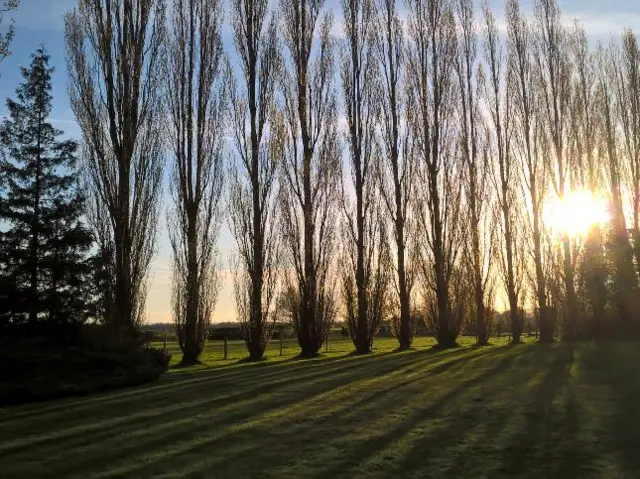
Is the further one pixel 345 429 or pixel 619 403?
pixel 619 403

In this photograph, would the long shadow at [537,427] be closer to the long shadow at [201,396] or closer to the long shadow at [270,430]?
the long shadow at [270,430]

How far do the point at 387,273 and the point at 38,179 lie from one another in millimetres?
11989

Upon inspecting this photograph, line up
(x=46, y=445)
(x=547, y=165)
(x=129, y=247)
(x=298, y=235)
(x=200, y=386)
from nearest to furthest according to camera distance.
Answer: (x=46, y=445) → (x=200, y=386) → (x=129, y=247) → (x=298, y=235) → (x=547, y=165)

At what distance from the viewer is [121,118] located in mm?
14453

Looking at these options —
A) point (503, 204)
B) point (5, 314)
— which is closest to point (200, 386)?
point (5, 314)

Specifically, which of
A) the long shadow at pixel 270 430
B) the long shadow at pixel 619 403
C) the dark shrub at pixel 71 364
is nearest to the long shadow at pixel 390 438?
the long shadow at pixel 270 430

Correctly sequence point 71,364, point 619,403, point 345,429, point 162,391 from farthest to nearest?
1. point 71,364
2. point 162,391
3. point 619,403
4. point 345,429

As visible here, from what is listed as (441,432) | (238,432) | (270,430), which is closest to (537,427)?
(441,432)

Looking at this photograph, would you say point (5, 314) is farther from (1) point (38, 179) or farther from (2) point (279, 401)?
(2) point (279, 401)

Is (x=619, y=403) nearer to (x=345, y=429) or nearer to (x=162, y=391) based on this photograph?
(x=345, y=429)

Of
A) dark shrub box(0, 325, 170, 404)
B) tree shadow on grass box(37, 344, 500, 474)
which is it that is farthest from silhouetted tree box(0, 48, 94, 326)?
tree shadow on grass box(37, 344, 500, 474)

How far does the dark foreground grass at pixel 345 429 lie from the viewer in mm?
4363

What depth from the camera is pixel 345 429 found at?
5.69 meters

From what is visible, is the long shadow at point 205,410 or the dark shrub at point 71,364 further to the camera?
the dark shrub at point 71,364
